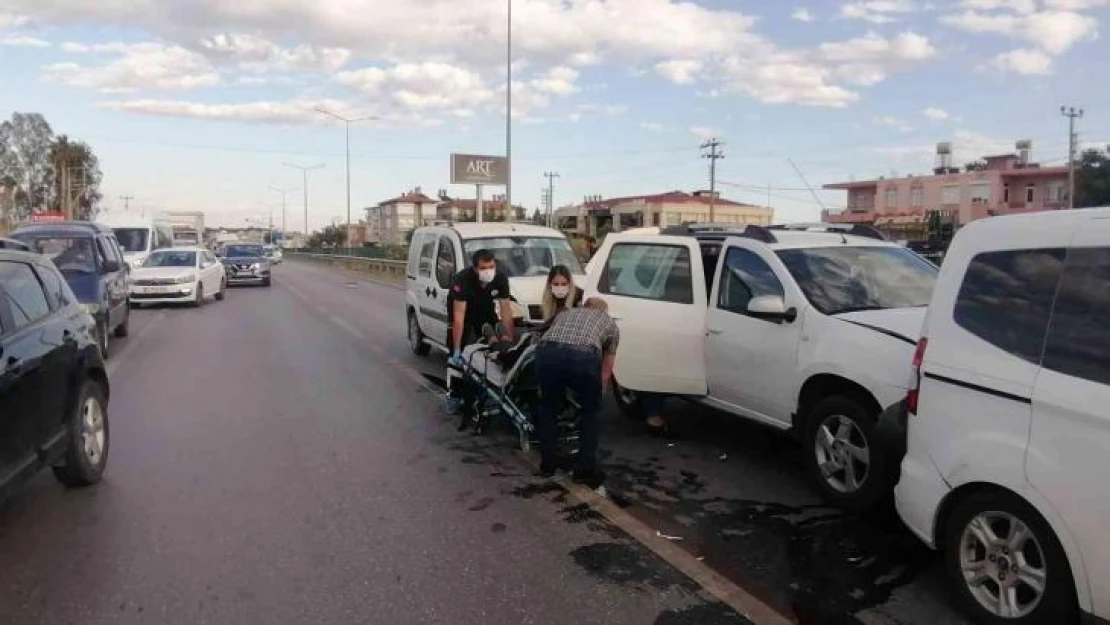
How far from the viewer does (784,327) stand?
19.9 feet

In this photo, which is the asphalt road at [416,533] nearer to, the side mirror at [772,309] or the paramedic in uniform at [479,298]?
the paramedic in uniform at [479,298]

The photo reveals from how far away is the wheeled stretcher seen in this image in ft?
22.7

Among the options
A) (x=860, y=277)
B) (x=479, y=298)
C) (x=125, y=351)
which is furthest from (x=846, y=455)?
(x=125, y=351)

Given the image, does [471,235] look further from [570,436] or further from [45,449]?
[45,449]

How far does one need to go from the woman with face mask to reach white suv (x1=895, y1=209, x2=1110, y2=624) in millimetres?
3027

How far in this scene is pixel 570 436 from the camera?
714 centimetres

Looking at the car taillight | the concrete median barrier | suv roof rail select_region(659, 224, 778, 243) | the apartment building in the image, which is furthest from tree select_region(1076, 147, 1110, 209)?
the car taillight

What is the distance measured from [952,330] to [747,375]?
241 cm

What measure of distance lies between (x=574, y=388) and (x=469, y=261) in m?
5.11

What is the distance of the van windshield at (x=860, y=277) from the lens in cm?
597

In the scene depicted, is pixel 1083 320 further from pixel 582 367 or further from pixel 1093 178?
pixel 1093 178

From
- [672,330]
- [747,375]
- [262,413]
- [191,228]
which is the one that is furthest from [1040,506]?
[191,228]

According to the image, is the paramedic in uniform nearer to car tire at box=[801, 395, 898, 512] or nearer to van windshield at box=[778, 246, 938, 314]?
van windshield at box=[778, 246, 938, 314]

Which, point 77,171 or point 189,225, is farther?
point 77,171
